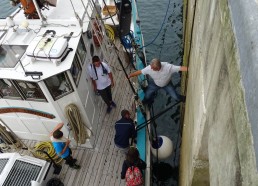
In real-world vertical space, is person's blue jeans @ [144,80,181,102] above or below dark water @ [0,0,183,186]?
above

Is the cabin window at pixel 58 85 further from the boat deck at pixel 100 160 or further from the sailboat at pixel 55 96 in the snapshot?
the boat deck at pixel 100 160

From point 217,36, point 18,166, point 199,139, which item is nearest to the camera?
point 217,36

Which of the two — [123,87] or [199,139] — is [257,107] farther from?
[123,87]

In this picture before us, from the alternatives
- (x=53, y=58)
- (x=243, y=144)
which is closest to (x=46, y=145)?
(x=53, y=58)

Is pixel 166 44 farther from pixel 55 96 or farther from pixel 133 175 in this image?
pixel 133 175

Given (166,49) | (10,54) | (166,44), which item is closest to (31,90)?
(10,54)

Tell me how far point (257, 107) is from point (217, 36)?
1.73 m

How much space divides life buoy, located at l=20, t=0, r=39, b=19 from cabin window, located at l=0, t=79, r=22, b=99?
189cm

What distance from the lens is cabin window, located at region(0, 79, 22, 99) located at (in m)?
5.76

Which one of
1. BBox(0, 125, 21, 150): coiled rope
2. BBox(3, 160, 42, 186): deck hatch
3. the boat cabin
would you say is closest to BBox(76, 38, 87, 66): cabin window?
the boat cabin

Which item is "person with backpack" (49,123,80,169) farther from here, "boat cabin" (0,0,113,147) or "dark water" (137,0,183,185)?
"dark water" (137,0,183,185)

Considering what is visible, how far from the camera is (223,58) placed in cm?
251

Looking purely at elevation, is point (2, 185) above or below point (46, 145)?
above

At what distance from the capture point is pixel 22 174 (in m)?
6.08
